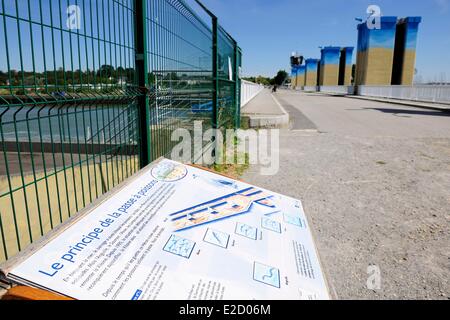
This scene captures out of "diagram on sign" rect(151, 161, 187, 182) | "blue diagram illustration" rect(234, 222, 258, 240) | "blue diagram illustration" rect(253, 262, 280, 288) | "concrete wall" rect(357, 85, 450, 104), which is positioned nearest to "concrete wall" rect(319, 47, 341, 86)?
"concrete wall" rect(357, 85, 450, 104)

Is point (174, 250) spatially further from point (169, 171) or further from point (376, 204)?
point (376, 204)

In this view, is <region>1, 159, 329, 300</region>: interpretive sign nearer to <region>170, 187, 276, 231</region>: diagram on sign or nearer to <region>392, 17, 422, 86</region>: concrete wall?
<region>170, 187, 276, 231</region>: diagram on sign

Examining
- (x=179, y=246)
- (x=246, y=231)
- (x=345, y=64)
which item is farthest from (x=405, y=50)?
(x=179, y=246)

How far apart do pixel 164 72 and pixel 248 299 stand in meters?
2.85

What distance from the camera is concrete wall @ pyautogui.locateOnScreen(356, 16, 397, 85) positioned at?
4125 centimetres

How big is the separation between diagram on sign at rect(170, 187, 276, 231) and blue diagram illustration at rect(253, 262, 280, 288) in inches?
17.0

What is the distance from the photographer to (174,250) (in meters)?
1.69

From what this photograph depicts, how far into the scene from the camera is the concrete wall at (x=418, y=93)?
21625mm

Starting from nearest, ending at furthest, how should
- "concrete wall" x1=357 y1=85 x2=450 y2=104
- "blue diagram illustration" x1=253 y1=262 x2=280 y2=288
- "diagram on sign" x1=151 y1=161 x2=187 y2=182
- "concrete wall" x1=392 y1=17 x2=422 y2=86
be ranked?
"blue diagram illustration" x1=253 y1=262 x2=280 y2=288
"diagram on sign" x1=151 y1=161 x2=187 y2=182
"concrete wall" x1=357 y1=85 x2=450 y2=104
"concrete wall" x1=392 y1=17 x2=422 y2=86

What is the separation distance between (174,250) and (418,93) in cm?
2764

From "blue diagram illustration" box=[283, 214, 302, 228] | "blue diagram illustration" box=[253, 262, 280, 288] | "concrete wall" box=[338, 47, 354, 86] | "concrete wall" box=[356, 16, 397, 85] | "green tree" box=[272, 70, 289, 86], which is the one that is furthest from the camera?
"green tree" box=[272, 70, 289, 86]

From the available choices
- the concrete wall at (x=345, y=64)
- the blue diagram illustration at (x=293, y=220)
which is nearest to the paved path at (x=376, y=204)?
the blue diagram illustration at (x=293, y=220)

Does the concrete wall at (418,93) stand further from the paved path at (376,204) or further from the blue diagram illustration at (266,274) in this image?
the blue diagram illustration at (266,274)

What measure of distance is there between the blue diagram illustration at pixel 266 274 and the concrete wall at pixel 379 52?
1787 inches
